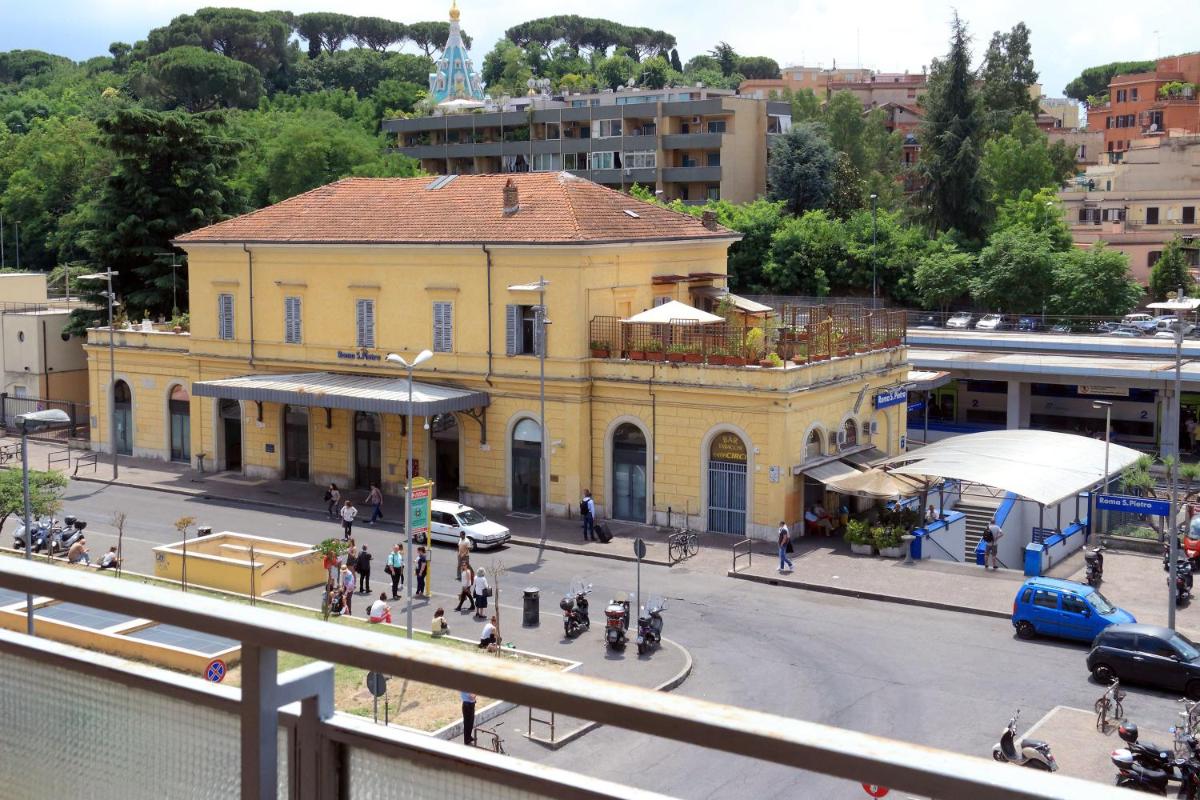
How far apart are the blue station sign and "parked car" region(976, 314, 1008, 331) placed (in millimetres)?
27429

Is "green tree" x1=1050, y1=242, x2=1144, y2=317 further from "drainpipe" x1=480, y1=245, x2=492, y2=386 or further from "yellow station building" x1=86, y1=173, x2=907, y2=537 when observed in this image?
"drainpipe" x1=480, y1=245, x2=492, y2=386

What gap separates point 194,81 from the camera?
434 feet

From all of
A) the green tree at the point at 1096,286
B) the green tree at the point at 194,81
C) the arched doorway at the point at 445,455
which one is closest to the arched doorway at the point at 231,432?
the arched doorway at the point at 445,455

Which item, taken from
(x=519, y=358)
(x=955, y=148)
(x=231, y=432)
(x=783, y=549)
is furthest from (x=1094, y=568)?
(x=955, y=148)

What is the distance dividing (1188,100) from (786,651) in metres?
91.0

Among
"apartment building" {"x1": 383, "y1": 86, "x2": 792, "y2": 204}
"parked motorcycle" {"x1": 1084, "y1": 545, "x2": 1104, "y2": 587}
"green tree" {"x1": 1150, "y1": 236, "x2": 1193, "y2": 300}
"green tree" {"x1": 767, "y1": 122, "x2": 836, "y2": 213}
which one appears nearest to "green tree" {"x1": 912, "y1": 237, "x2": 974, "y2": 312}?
"green tree" {"x1": 1150, "y1": 236, "x2": 1193, "y2": 300}

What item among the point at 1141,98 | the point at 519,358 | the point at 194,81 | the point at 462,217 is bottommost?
the point at 519,358

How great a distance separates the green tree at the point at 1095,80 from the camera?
165 m

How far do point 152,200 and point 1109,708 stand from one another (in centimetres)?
4729

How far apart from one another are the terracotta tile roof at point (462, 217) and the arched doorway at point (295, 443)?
5.61 metres

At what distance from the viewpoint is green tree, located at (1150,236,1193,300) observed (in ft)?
232

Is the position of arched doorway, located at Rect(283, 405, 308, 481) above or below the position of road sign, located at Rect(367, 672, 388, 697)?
below

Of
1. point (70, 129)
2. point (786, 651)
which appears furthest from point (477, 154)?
point (786, 651)

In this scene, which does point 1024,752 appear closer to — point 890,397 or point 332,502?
point 890,397
